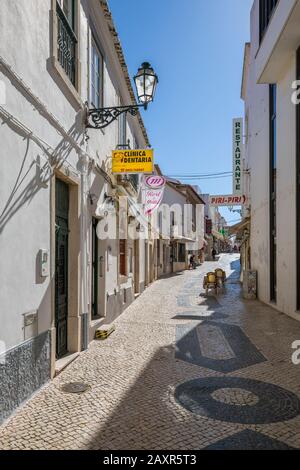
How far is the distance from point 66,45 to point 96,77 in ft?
7.72

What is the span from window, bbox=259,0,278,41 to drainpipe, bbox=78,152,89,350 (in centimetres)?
839

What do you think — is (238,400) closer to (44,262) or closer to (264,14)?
(44,262)

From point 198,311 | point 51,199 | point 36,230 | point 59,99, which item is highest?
point 59,99

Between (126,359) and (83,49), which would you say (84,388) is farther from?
(83,49)

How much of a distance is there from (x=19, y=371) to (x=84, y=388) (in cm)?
112

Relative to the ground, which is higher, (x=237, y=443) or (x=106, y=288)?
(x=106, y=288)

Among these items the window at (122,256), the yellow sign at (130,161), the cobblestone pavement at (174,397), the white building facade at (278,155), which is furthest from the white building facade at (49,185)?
the white building facade at (278,155)

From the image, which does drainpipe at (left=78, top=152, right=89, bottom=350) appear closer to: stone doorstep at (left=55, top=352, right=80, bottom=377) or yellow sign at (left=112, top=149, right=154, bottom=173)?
stone doorstep at (left=55, top=352, right=80, bottom=377)

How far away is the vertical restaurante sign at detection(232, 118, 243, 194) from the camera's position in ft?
72.5

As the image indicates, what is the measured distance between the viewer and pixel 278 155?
39.5 ft

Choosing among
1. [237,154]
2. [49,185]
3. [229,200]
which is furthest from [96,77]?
[237,154]

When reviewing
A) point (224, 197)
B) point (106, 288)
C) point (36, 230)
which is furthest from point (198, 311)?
point (224, 197)

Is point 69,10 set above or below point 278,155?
above

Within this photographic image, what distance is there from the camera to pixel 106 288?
9.43 metres
